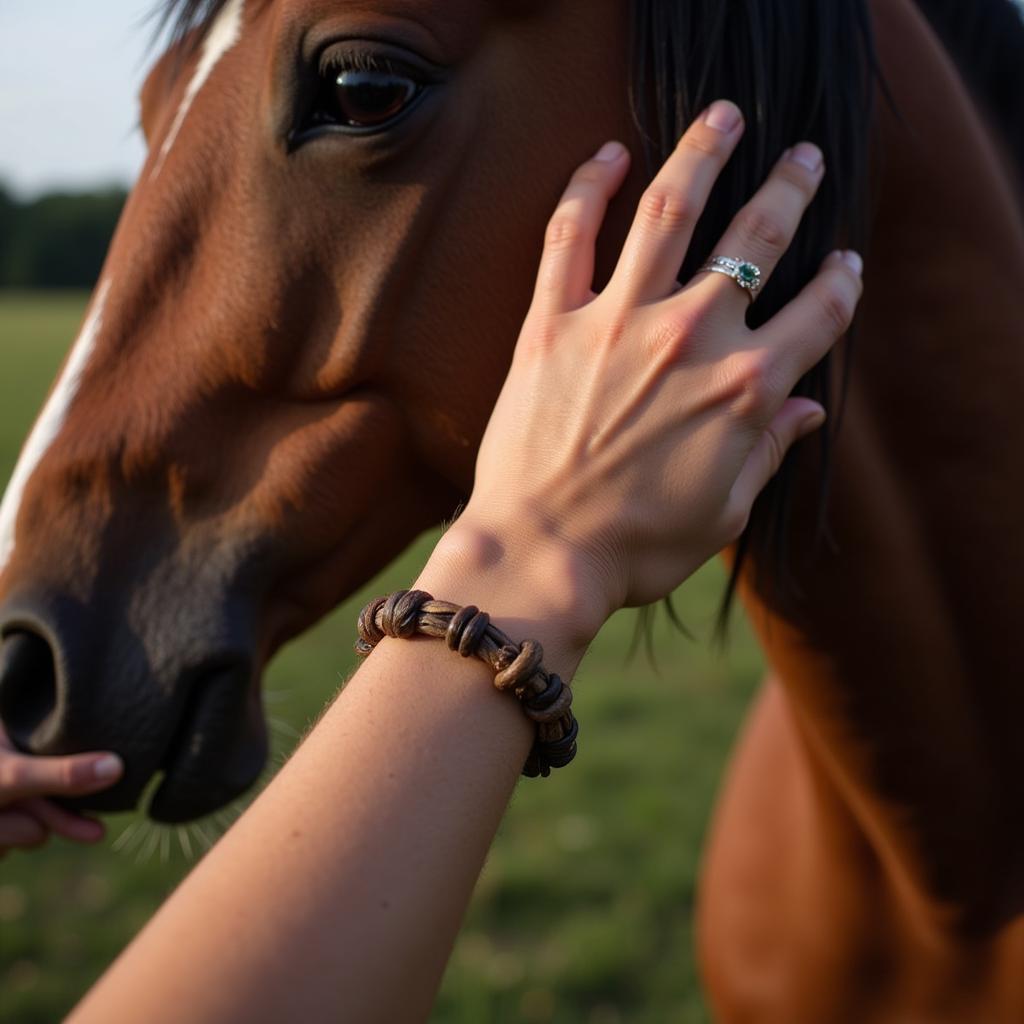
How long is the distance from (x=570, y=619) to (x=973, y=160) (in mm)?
917

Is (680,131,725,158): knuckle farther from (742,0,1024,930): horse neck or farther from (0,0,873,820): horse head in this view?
(742,0,1024,930): horse neck

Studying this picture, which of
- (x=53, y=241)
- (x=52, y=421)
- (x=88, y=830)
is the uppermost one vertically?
(x=52, y=421)

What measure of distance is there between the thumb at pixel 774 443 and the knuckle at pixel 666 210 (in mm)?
228

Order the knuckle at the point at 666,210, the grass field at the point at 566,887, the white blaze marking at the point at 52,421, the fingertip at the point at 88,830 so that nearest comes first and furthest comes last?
the knuckle at the point at 666,210, the white blaze marking at the point at 52,421, the fingertip at the point at 88,830, the grass field at the point at 566,887

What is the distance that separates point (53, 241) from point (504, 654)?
5775 centimetres

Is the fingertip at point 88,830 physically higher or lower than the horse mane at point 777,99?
lower

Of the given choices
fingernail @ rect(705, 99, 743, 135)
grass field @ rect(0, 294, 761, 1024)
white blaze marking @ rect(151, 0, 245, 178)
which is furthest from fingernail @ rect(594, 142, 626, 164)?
grass field @ rect(0, 294, 761, 1024)

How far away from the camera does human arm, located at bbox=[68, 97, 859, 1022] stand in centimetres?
71

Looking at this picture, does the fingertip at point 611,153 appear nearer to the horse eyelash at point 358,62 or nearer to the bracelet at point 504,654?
the horse eyelash at point 358,62

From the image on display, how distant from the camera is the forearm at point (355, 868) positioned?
69 centimetres

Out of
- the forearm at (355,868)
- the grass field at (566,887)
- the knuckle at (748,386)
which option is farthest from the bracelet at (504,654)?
the grass field at (566,887)

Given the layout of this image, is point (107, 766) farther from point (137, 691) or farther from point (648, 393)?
point (648, 393)

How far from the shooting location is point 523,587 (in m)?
0.93

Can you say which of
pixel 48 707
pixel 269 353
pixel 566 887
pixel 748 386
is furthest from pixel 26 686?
pixel 566 887
